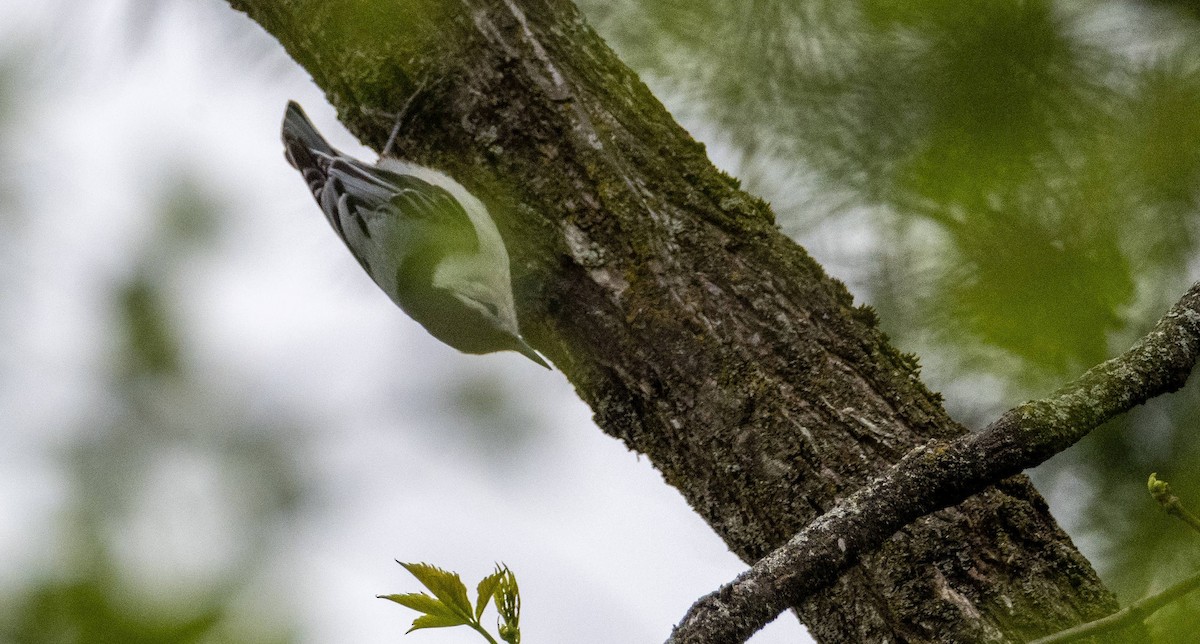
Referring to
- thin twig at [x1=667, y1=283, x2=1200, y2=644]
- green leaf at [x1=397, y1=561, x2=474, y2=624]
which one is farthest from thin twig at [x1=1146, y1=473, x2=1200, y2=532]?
green leaf at [x1=397, y1=561, x2=474, y2=624]

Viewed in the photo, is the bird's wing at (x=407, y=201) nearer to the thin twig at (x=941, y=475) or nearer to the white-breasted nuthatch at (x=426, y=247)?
the white-breasted nuthatch at (x=426, y=247)

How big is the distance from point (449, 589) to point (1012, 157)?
788mm

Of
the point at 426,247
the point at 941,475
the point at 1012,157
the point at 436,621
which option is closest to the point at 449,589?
the point at 436,621

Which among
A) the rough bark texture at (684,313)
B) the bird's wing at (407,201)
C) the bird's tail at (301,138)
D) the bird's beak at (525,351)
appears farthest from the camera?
the bird's tail at (301,138)

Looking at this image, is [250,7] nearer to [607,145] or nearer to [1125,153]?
[607,145]

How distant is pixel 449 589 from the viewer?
3.78 ft

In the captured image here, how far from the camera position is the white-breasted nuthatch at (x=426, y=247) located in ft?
7.74

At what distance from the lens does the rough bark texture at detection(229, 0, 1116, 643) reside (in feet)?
5.14

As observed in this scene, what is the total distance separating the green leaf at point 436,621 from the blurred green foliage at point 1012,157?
2.13 feet

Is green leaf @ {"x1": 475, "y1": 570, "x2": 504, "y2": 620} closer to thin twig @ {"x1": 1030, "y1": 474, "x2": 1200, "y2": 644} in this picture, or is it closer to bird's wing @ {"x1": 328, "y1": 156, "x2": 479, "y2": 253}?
thin twig @ {"x1": 1030, "y1": 474, "x2": 1200, "y2": 644}

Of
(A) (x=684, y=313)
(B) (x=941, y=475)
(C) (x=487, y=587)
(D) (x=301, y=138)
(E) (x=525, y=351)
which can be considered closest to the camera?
(C) (x=487, y=587)

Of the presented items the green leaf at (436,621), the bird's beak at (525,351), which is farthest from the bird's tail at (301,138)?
the green leaf at (436,621)

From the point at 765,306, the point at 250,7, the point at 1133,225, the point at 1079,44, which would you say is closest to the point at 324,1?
the point at 250,7

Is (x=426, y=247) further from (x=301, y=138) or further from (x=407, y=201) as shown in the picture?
(x=301, y=138)
